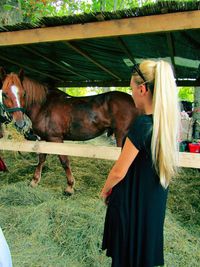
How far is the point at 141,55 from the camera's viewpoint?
3715mm

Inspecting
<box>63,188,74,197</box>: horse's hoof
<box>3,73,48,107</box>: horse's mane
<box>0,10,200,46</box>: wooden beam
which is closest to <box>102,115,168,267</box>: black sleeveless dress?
<box>0,10,200,46</box>: wooden beam

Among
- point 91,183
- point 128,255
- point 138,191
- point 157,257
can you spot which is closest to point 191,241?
point 157,257

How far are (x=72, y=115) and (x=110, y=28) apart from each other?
88.2 inches

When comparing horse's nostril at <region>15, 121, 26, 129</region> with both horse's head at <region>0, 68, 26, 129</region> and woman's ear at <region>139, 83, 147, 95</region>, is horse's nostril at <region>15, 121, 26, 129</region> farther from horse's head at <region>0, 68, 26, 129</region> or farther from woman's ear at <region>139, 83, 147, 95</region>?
woman's ear at <region>139, 83, 147, 95</region>

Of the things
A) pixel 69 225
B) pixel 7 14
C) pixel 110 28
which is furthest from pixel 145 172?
pixel 7 14

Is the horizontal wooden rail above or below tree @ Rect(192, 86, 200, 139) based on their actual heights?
below

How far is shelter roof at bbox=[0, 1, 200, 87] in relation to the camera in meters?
2.15

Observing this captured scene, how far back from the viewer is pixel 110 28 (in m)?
Answer: 2.36

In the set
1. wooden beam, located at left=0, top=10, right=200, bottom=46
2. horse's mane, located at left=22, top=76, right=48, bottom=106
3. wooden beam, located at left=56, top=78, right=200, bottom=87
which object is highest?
wooden beam, located at left=56, top=78, right=200, bottom=87

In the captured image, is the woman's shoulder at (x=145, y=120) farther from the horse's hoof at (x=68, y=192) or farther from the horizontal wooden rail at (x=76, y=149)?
the horse's hoof at (x=68, y=192)

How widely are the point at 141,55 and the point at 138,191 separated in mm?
2715

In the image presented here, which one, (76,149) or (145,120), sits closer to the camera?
(145,120)

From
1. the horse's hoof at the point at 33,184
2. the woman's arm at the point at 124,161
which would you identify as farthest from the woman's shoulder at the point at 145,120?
the horse's hoof at the point at 33,184

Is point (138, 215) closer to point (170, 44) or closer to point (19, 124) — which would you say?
point (170, 44)
